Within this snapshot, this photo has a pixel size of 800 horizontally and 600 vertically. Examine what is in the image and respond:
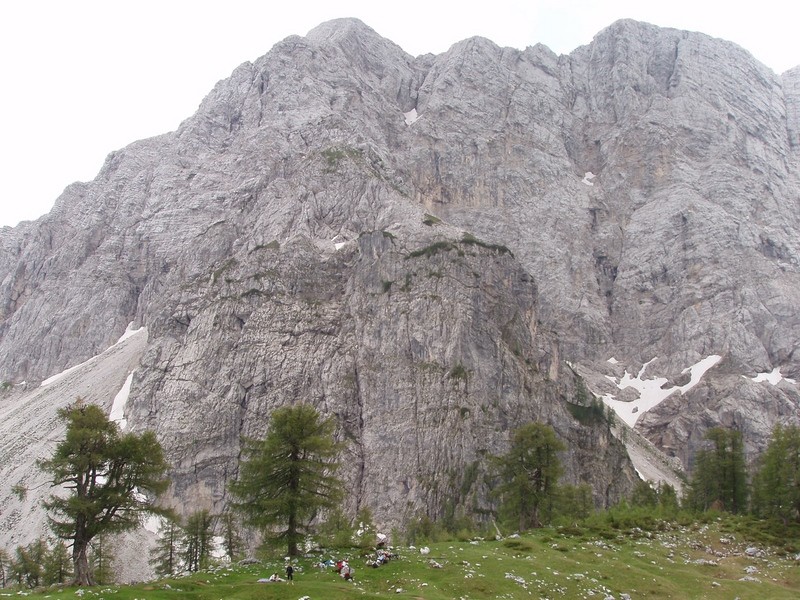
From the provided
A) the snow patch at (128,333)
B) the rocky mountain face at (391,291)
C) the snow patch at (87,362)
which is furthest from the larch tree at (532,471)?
the snow patch at (128,333)

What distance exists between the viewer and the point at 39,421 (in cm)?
11644

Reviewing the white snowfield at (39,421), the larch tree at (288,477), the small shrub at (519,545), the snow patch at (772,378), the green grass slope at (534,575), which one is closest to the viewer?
the green grass slope at (534,575)

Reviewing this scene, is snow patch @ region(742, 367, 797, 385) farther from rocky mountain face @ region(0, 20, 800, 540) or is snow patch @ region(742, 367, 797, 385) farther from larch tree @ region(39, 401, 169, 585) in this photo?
larch tree @ region(39, 401, 169, 585)

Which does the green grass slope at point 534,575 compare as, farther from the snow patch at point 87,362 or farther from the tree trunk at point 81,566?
the snow patch at point 87,362

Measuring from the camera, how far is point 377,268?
407 feet

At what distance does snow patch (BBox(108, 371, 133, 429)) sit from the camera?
112975 mm

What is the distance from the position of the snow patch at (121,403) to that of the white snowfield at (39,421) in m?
0.27

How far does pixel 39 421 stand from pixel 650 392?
136932 millimetres

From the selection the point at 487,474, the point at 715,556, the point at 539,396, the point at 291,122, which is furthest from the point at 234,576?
the point at 291,122

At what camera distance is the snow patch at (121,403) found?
113 meters

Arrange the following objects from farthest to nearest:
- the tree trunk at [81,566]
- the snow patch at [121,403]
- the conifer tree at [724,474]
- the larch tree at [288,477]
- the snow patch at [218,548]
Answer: the snow patch at [121,403], the snow patch at [218,548], the conifer tree at [724,474], the larch tree at [288,477], the tree trunk at [81,566]

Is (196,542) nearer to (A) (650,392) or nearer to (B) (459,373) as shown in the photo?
(B) (459,373)

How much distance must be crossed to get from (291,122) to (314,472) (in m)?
148

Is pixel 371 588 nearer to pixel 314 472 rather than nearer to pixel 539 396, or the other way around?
pixel 314 472
